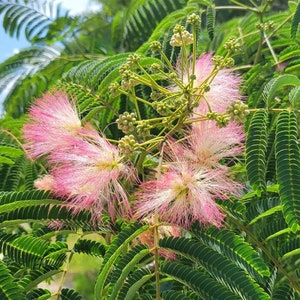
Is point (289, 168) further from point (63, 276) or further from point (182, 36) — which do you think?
point (63, 276)

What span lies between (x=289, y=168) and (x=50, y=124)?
0.66 m

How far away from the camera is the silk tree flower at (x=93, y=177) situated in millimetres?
1578

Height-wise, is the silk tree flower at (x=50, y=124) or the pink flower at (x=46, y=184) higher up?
the silk tree flower at (x=50, y=124)

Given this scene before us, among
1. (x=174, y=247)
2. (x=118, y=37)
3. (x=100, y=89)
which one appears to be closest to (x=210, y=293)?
(x=174, y=247)

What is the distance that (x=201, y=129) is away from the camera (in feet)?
5.38

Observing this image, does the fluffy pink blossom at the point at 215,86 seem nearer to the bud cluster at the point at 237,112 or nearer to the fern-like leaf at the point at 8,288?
the bud cluster at the point at 237,112

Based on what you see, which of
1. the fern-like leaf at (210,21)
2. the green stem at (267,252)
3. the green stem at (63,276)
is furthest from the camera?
the fern-like leaf at (210,21)

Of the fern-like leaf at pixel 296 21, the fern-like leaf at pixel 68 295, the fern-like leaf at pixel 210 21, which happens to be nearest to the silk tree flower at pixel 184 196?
the fern-like leaf at pixel 68 295

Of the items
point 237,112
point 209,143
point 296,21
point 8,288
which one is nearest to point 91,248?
point 8,288

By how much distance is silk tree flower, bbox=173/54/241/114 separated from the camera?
1664 millimetres

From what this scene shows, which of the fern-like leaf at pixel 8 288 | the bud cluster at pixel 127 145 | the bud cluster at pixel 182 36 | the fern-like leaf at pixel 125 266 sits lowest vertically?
the fern-like leaf at pixel 125 266

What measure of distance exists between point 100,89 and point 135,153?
516 mm

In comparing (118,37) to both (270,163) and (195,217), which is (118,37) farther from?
(195,217)

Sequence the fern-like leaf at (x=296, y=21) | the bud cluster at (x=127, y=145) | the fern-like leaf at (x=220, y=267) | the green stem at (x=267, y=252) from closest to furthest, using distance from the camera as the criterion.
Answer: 1. the fern-like leaf at (x=220, y=267)
2. the bud cluster at (x=127, y=145)
3. the green stem at (x=267, y=252)
4. the fern-like leaf at (x=296, y=21)
